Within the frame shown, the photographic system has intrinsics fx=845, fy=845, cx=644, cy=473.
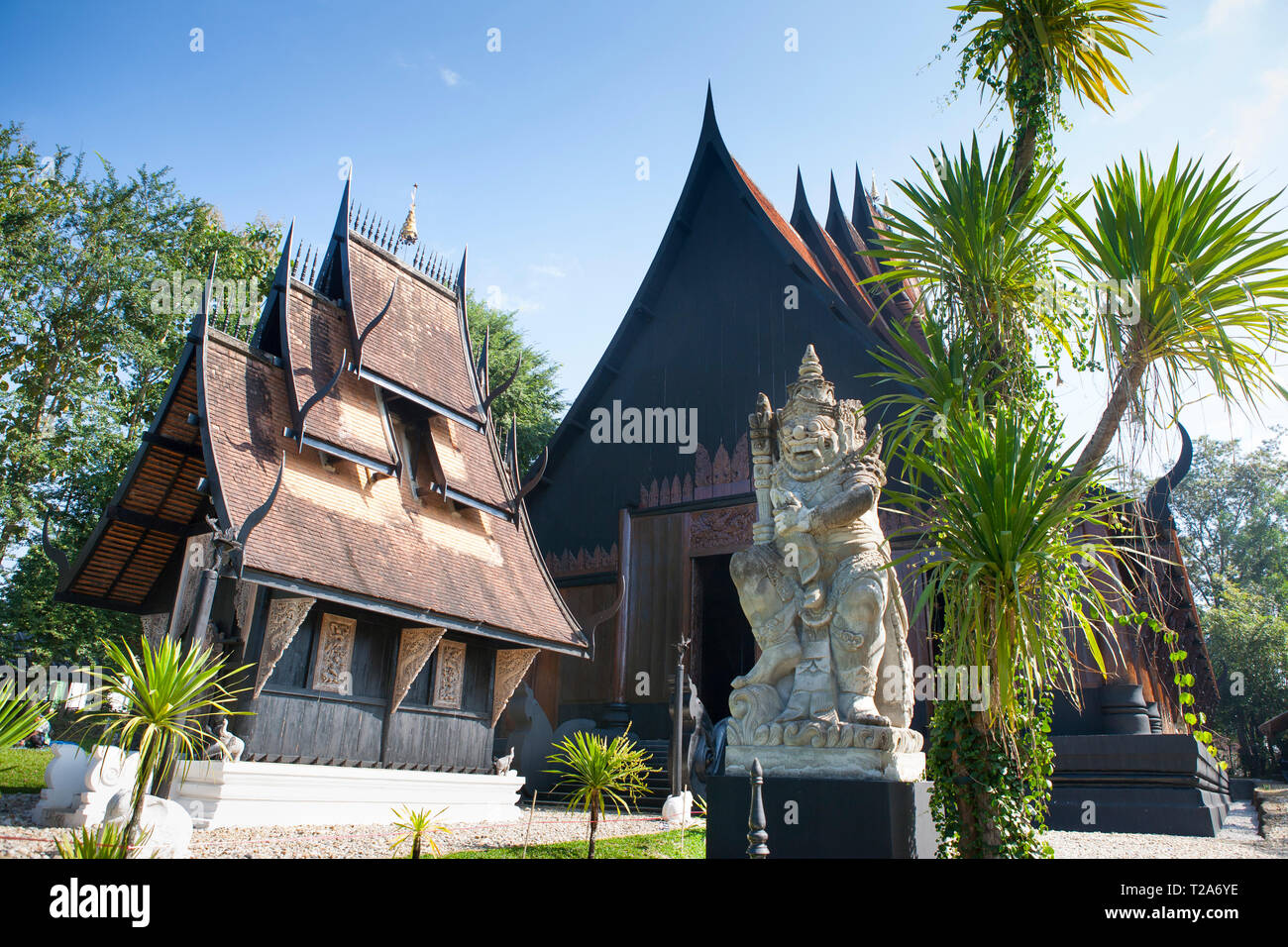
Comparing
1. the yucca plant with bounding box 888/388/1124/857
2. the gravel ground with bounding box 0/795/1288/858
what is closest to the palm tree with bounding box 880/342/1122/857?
the yucca plant with bounding box 888/388/1124/857

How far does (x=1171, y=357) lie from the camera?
5.05 m

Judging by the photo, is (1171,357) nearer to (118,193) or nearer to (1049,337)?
(1049,337)

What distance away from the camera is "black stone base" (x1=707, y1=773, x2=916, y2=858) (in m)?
4.56

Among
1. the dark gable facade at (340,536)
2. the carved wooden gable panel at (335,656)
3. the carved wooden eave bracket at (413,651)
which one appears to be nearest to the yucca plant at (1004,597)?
the dark gable facade at (340,536)

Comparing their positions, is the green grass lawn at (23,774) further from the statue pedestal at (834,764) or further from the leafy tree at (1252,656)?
the leafy tree at (1252,656)

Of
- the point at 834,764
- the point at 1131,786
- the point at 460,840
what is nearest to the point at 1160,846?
the point at 1131,786

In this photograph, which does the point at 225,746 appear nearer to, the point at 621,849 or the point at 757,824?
the point at 621,849

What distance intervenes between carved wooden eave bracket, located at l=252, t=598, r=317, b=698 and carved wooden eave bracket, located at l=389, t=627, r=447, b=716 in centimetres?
148

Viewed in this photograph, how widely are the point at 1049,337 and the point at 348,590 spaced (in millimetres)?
→ 6537

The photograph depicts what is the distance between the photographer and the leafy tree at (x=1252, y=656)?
24.6 metres

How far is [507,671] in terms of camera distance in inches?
426

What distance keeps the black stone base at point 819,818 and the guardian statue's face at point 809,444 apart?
205 cm

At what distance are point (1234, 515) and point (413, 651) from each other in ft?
115
